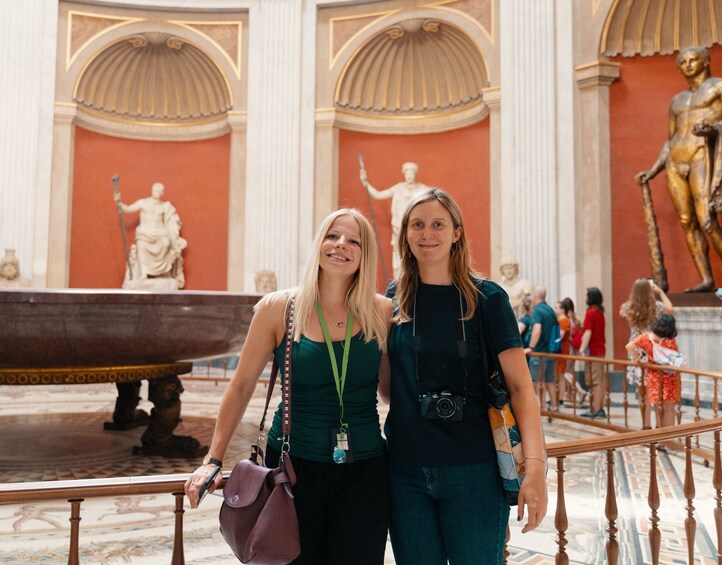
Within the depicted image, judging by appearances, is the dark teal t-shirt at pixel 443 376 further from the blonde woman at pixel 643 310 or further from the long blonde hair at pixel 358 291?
the blonde woman at pixel 643 310

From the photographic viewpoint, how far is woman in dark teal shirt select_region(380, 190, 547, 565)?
153 cm

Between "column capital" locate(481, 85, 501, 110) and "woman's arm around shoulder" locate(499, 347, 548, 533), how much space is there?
9849 millimetres

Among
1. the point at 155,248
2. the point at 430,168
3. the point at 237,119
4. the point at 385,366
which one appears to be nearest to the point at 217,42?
the point at 237,119

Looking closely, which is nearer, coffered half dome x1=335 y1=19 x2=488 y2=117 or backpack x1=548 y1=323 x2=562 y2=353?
backpack x1=548 y1=323 x2=562 y2=353

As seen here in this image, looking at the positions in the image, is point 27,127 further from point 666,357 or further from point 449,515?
point 449,515

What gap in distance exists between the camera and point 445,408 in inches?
59.9

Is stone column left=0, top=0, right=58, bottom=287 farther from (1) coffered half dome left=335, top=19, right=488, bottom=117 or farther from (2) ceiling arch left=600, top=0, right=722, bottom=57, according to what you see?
(2) ceiling arch left=600, top=0, right=722, bottom=57

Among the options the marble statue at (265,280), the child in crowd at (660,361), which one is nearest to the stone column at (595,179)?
the child in crowd at (660,361)

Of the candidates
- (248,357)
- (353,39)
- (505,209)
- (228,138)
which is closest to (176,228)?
(228,138)

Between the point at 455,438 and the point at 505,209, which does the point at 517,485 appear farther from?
the point at 505,209

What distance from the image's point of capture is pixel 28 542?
295cm

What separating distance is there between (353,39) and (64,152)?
5.90 meters

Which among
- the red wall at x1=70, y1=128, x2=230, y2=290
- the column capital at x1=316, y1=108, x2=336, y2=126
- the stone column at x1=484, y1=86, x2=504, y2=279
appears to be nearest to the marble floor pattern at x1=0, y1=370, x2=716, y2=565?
the stone column at x1=484, y1=86, x2=504, y2=279

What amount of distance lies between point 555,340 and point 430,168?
6088 mm
